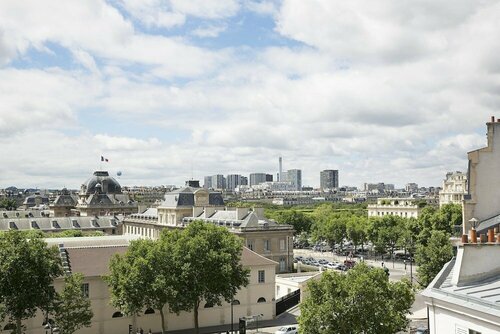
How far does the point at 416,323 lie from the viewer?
52.5m

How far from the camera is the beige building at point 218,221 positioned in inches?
3551

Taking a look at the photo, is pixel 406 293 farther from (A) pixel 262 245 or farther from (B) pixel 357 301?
(A) pixel 262 245

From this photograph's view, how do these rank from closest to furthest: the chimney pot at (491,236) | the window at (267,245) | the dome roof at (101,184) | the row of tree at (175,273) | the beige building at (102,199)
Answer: the chimney pot at (491,236)
the row of tree at (175,273)
the window at (267,245)
the beige building at (102,199)
the dome roof at (101,184)

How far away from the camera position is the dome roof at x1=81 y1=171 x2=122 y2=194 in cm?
17938

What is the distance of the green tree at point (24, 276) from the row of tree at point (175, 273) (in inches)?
227

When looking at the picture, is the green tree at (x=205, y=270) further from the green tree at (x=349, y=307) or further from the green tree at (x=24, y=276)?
the green tree at (x=349, y=307)

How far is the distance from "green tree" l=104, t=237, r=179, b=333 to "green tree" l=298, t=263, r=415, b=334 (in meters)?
19.5

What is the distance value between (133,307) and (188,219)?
57.7m

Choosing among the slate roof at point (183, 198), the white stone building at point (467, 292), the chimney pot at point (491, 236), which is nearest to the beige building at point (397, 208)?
the slate roof at point (183, 198)

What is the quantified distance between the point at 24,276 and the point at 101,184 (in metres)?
142

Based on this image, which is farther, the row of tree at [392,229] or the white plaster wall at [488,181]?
the row of tree at [392,229]

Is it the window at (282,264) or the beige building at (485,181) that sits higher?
the beige building at (485,181)

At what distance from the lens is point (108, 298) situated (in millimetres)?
51375

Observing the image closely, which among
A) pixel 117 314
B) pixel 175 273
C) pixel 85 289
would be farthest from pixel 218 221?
pixel 175 273
